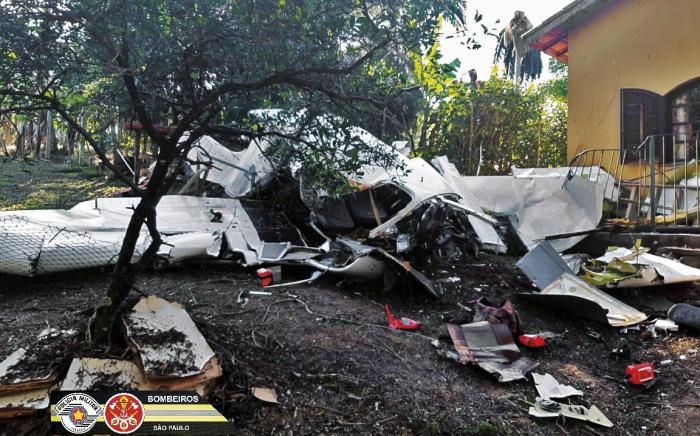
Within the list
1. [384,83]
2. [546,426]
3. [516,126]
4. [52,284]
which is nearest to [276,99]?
[384,83]

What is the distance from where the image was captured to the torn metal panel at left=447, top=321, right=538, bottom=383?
346 cm

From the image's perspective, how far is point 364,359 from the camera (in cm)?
343

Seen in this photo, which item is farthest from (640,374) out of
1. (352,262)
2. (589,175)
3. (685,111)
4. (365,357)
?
(685,111)

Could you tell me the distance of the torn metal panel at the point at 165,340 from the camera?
2623 millimetres

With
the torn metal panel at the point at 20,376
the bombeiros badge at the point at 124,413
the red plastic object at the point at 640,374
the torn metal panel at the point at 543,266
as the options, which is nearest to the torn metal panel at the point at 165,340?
the bombeiros badge at the point at 124,413

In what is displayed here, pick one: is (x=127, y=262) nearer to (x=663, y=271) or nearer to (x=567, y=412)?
(x=567, y=412)

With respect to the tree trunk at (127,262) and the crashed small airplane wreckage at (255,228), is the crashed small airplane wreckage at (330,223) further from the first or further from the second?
the tree trunk at (127,262)

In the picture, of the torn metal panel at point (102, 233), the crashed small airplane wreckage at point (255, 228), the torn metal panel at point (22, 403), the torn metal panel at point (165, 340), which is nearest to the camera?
the torn metal panel at point (22, 403)

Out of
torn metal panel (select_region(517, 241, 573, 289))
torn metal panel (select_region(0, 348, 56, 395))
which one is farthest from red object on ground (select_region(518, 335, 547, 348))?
torn metal panel (select_region(0, 348, 56, 395))

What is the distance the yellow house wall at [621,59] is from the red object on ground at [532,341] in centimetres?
608

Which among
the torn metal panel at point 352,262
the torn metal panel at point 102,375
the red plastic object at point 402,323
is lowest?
the red plastic object at point 402,323

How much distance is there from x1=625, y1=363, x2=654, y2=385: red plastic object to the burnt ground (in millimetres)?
73

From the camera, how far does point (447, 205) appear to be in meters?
6.32

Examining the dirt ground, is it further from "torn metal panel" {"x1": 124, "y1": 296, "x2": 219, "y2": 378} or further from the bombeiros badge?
the bombeiros badge
